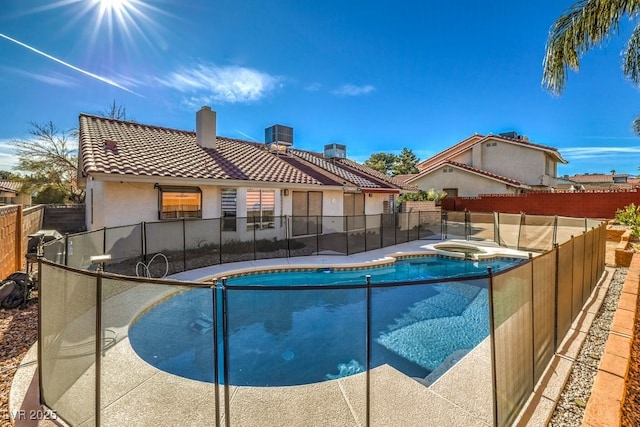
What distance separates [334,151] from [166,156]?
472 inches

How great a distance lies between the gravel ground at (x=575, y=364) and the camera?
2943 millimetres

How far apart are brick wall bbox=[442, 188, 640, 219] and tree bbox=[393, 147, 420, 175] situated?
82.7 ft

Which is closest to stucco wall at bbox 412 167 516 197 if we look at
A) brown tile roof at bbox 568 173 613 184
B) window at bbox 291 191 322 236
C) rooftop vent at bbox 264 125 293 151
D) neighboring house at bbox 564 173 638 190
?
rooftop vent at bbox 264 125 293 151

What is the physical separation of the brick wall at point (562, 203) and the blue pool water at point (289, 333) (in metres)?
19.2

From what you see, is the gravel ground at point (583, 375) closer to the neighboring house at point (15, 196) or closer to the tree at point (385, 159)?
the neighboring house at point (15, 196)

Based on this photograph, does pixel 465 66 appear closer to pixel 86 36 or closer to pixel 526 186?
pixel 526 186

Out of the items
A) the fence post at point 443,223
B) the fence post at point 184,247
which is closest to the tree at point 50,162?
the fence post at point 184,247

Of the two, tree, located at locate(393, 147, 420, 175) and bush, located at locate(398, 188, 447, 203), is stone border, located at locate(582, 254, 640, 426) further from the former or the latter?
tree, located at locate(393, 147, 420, 175)

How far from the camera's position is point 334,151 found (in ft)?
69.2

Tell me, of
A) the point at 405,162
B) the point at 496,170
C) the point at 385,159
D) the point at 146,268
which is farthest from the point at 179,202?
the point at 385,159

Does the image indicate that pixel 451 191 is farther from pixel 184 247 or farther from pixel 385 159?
pixel 385 159

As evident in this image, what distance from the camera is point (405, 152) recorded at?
47875 millimetres

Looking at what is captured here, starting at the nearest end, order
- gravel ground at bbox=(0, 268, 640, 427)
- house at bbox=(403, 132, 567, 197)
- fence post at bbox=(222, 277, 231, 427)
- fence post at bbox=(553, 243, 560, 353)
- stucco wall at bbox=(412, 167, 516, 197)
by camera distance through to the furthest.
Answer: fence post at bbox=(222, 277, 231, 427) < gravel ground at bbox=(0, 268, 640, 427) < fence post at bbox=(553, 243, 560, 353) < stucco wall at bbox=(412, 167, 516, 197) < house at bbox=(403, 132, 567, 197)

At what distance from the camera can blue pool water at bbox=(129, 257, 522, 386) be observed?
110 inches
